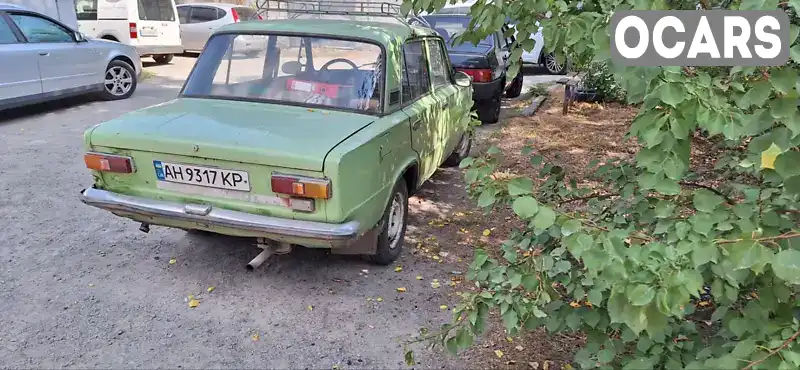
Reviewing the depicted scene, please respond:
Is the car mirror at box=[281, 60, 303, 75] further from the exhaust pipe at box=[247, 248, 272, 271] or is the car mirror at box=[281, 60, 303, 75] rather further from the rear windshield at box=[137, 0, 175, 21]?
the rear windshield at box=[137, 0, 175, 21]

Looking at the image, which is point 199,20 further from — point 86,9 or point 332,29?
point 332,29

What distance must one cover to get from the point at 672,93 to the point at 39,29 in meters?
9.15

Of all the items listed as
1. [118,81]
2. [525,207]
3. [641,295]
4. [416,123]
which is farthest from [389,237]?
[118,81]

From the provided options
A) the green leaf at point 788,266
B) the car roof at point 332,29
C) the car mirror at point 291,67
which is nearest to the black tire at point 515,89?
the car roof at point 332,29

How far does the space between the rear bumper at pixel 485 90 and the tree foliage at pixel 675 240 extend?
19.8 feet

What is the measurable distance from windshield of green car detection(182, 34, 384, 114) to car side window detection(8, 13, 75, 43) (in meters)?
5.35

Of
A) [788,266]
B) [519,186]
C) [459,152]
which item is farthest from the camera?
[459,152]

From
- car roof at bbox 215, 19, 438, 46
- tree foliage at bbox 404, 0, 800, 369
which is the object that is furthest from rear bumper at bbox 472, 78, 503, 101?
tree foliage at bbox 404, 0, 800, 369

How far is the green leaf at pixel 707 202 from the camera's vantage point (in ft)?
6.16

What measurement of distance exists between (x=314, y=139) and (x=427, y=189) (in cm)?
277

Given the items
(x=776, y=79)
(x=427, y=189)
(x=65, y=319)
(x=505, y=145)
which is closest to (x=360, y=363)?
(x=65, y=319)

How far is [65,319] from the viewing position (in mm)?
3375

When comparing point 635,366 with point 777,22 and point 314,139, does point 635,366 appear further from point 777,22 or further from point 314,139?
point 314,139

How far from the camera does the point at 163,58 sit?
15.0 m
